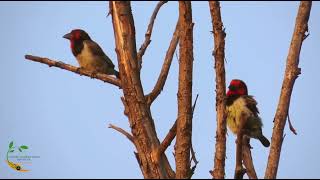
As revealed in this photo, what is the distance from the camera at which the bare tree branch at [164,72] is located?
4800 millimetres

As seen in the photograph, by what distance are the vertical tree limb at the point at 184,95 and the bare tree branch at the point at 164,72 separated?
1.99 ft

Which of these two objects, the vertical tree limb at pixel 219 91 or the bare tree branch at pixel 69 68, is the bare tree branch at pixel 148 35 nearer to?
the bare tree branch at pixel 69 68

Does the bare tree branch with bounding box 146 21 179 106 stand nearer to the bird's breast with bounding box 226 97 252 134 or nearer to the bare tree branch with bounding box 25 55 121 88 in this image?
the bare tree branch with bounding box 25 55 121 88

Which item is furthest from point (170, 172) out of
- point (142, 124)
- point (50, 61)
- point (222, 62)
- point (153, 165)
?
point (50, 61)

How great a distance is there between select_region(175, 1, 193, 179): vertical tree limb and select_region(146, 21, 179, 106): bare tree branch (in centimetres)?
61

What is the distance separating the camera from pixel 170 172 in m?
4.37

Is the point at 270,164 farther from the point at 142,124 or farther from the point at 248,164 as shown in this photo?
the point at 142,124

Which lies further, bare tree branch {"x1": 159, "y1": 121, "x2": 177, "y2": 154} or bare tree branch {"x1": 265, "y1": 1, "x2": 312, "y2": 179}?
bare tree branch {"x1": 159, "y1": 121, "x2": 177, "y2": 154}

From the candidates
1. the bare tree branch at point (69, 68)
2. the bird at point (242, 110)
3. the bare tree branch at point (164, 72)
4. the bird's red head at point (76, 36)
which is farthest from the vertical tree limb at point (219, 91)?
the bird's red head at point (76, 36)

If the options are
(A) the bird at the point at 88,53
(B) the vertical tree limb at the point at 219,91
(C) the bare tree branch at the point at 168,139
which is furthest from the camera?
(A) the bird at the point at 88,53

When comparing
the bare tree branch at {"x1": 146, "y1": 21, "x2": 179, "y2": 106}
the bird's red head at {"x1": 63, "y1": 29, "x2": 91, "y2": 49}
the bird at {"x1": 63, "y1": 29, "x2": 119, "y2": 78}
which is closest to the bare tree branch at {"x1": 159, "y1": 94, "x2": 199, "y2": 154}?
the bare tree branch at {"x1": 146, "y1": 21, "x2": 179, "y2": 106}

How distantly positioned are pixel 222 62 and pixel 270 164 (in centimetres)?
88

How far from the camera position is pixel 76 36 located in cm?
758

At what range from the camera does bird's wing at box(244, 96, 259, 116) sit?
257 inches
